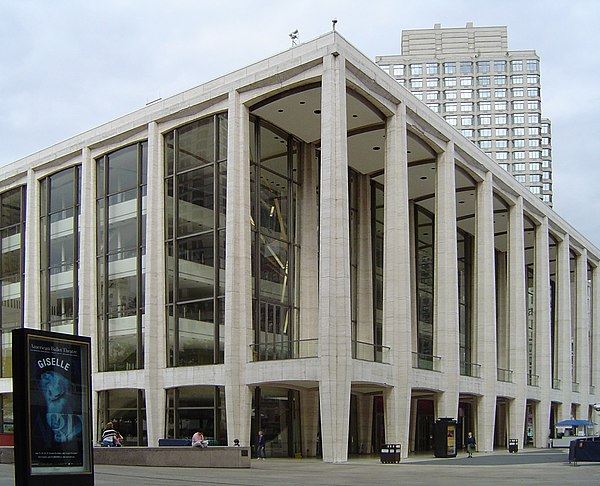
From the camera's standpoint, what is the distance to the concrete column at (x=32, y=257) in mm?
49938

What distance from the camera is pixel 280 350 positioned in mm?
38875

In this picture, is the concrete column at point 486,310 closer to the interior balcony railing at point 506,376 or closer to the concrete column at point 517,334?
the concrete column at point 517,334

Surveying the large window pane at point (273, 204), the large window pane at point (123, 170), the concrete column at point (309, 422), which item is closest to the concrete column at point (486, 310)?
the concrete column at point (309, 422)

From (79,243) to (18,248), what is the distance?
773 centimetres

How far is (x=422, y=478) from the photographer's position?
958 inches

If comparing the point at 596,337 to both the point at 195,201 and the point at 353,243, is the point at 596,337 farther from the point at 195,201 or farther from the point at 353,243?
the point at 195,201

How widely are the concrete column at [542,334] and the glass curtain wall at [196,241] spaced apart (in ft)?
94.7

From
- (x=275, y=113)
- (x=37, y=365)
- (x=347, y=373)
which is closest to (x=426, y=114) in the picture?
(x=275, y=113)

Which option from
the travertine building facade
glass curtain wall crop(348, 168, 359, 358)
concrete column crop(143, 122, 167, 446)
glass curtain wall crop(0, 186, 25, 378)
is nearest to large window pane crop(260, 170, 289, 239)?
the travertine building facade

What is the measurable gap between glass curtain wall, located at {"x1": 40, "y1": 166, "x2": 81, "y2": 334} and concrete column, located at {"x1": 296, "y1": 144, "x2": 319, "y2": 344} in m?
13.6

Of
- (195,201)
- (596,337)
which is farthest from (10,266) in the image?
(596,337)

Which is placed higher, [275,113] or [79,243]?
[275,113]

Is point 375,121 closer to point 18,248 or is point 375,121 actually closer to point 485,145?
point 18,248

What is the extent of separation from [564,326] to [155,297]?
37.4m
